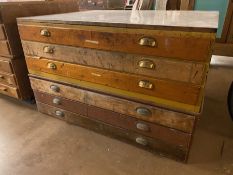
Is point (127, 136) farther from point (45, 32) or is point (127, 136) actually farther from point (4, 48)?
point (4, 48)

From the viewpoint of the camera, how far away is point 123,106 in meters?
1.36

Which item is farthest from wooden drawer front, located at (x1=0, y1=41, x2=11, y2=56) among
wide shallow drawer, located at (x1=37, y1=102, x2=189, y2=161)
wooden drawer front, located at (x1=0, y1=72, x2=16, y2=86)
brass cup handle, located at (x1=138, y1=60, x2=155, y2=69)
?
brass cup handle, located at (x1=138, y1=60, x2=155, y2=69)

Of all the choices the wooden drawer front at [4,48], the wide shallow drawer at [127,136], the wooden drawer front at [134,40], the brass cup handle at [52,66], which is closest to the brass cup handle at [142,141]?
the wide shallow drawer at [127,136]

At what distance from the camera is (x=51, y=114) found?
1.83 metres

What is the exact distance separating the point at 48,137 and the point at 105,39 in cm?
95

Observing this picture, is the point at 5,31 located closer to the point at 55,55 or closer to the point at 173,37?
the point at 55,55

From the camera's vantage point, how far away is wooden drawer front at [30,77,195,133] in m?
1.20

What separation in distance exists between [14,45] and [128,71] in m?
1.13

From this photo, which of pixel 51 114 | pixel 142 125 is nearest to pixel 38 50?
pixel 51 114

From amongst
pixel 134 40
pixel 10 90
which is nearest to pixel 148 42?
pixel 134 40

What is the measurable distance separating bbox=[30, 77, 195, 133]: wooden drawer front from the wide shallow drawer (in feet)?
0.53

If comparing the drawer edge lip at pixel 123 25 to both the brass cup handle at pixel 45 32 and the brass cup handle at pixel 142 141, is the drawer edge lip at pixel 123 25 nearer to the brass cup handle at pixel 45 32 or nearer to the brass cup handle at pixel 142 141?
the brass cup handle at pixel 45 32

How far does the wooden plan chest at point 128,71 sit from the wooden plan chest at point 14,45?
21 cm

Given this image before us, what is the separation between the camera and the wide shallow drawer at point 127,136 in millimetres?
1321
